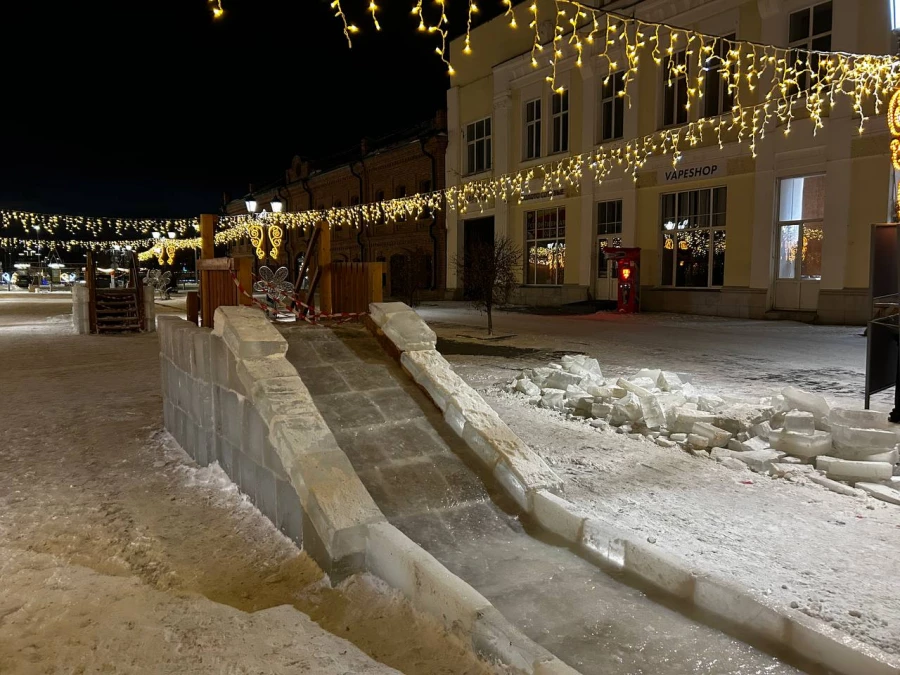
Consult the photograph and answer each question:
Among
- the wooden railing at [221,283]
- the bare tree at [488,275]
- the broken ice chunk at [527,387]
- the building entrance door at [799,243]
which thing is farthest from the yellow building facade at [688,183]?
the wooden railing at [221,283]

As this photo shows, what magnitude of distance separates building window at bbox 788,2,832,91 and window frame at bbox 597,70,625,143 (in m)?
5.74

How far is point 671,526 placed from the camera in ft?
14.1

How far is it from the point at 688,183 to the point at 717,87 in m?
2.88

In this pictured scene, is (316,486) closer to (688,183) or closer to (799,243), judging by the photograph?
(799,243)

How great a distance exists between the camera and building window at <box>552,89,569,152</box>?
942 inches

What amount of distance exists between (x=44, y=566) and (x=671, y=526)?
409cm

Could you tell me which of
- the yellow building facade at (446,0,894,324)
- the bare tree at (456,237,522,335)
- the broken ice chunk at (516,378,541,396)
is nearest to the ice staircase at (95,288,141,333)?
the bare tree at (456,237,522,335)

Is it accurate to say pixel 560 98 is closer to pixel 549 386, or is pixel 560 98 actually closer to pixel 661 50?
pixel 661 50

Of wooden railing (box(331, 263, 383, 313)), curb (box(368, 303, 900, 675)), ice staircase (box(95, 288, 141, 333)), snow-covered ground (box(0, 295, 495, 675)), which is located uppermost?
wooden railing (box(331, 263, 383, 313))

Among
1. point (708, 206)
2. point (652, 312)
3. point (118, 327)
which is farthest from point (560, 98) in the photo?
point (118, 327)

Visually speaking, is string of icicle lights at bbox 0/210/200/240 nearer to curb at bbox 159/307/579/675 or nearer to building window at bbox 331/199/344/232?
building window at bbox 331/199/344/232

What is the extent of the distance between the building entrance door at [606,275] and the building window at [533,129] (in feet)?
16.7

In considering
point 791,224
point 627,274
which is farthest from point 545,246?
point 791,224

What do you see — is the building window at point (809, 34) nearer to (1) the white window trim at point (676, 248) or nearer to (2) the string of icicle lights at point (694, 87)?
(2) the string of icicle lights at point (694, 87)
